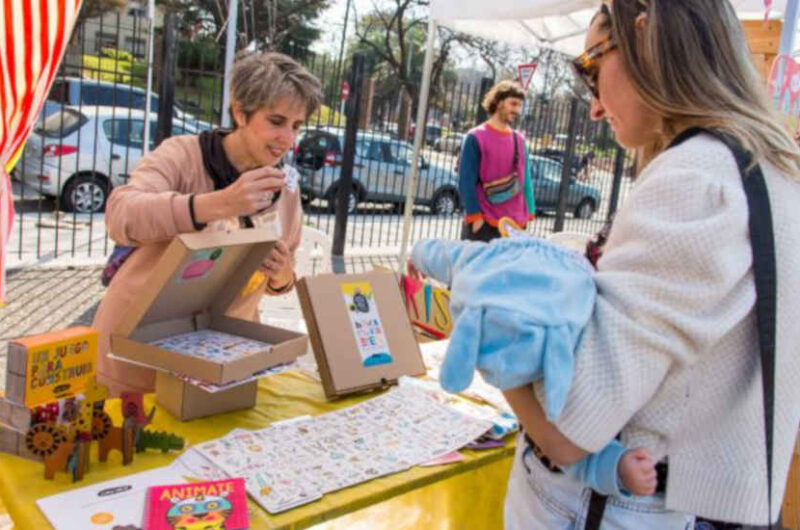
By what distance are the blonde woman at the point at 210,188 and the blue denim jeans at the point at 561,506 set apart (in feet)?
2.90

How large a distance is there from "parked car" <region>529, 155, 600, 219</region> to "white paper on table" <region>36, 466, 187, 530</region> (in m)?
8.94

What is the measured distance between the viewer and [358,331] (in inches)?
73.3

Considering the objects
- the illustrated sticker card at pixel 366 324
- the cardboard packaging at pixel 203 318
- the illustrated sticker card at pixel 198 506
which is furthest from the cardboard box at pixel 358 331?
the illustrated sticker card at pixel 198 506

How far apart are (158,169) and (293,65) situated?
0.45 meters

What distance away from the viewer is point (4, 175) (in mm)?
2000

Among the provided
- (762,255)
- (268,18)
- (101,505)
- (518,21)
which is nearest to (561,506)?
(762,255)

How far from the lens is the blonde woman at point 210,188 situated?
1.64 metres

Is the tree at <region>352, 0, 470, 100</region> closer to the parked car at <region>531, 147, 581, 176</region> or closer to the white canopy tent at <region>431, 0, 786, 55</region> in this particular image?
the parked car at <region>531, 147, 581, 176</region>

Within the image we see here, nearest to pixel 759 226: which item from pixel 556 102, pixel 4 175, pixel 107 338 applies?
pixel 107 338

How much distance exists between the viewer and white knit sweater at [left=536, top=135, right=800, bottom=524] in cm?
80

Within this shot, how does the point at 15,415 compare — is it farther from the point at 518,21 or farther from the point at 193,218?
the point at 518,21

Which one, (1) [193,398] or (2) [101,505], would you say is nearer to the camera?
(2) [101,505]

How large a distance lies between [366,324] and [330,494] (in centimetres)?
63

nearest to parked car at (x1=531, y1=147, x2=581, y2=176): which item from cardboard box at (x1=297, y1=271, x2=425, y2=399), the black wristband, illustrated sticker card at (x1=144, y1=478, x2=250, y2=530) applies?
cardboard box at (x1=297, y1=271, x2=425, y2=399)
